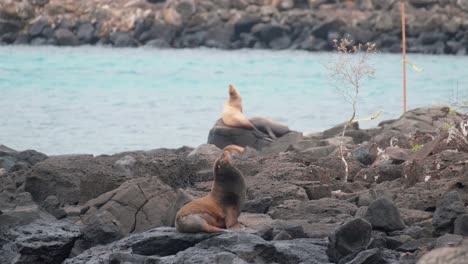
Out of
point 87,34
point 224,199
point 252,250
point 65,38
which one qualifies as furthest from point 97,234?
point 87,34

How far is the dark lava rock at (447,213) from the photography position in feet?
24.9

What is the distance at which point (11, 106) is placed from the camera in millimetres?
30172

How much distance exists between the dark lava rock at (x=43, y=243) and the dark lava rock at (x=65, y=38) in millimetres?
40339

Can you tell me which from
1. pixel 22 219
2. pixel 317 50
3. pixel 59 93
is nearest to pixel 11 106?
pixel 59 93

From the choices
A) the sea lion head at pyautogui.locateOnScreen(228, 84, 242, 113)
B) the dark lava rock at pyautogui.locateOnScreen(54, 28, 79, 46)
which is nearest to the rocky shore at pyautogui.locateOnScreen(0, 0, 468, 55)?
the dark lava rock at pyautogui.locateOnScreen(54, 28, 79, 46)

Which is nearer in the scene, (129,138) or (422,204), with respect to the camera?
(422,204)

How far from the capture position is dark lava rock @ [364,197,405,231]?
7.73 meters

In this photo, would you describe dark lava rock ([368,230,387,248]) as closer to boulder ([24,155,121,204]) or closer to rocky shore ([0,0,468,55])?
boulder ([24,155,121,204])

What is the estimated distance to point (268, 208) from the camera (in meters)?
8.91

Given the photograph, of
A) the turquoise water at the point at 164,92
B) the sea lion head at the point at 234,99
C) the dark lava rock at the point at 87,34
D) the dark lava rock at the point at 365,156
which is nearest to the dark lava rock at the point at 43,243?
the dark lava rock at the point at 365,156

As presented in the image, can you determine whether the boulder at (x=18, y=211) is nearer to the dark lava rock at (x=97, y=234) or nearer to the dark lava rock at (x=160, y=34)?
the dark lava rock at (x=97, y=234)

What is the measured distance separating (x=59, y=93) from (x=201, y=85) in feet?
15.2

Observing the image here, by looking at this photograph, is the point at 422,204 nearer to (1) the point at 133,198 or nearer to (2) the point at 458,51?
(1) the point at 133,198

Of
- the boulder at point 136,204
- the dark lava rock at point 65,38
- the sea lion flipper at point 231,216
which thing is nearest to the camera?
the sea lion flipper at point 231,216
